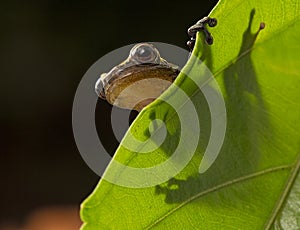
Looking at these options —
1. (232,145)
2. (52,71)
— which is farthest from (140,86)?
(52,71)

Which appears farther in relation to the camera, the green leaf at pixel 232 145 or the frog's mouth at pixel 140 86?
the frog's mouth at pixel 140 86

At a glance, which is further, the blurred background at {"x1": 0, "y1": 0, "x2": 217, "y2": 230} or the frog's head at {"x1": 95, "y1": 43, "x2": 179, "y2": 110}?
the blurred background at {"x1": 0, "y1": 0, "x2": 217, "y2": 230}

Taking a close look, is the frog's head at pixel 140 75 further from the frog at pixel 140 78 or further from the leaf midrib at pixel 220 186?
the leaf midrib at pixel 220 186

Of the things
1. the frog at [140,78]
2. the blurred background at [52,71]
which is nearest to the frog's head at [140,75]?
the frog at [140,78]

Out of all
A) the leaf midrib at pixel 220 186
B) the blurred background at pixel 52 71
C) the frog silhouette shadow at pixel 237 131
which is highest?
the frog silhouette shadow at pixel 237 131

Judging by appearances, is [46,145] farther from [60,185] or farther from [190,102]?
[190,102]

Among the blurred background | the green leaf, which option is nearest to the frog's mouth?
the green leaf

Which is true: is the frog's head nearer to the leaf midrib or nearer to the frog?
the frog
